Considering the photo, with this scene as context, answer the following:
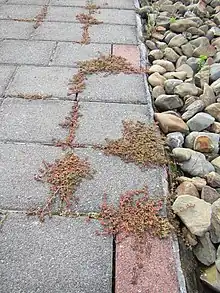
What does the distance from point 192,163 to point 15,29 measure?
2342 millimetres

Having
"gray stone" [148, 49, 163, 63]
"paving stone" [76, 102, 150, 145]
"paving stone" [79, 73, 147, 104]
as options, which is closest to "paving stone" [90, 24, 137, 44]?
"gray stone" [148, 49, 163, 63]

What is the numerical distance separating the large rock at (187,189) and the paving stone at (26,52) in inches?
65.9

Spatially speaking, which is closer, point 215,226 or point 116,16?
point 215,226

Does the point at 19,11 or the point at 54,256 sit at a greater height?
the point at 54,256

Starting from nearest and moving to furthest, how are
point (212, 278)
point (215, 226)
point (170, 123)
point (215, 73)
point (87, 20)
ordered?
1. point (212, 278)
2. point (215, 226)
3. point (170, 123)
4. point (215, 73)
5. point (87, 20)

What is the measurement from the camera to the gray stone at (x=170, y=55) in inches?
136

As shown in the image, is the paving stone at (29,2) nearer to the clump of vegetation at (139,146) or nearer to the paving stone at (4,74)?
the paving stone at (4,74)

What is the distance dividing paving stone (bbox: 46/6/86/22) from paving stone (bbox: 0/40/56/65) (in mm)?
637

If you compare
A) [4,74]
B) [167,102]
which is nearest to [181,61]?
[167,102]

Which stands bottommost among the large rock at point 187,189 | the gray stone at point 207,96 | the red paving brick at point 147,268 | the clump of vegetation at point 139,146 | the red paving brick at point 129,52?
the red paving brick at point 129,52

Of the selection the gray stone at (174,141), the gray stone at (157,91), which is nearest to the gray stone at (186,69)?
the gray stone at (157,91)

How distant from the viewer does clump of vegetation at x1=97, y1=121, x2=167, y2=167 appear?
2.22 meters

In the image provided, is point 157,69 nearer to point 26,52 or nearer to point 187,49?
point 187,49

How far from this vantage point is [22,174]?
2.11 meters
